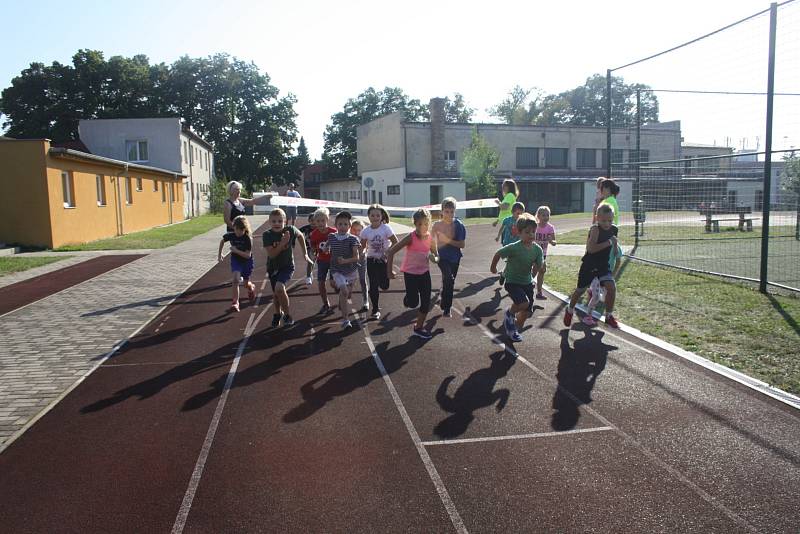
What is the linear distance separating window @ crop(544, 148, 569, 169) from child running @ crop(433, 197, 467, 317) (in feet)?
145

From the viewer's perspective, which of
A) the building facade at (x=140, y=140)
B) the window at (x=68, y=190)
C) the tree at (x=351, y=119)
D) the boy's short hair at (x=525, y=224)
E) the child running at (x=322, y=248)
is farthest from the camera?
the tree at (x=351, y=119)

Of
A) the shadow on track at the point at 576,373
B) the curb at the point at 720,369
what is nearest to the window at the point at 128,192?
the shadow on track at the point at 576,373

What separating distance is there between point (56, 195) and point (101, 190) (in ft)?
14.8

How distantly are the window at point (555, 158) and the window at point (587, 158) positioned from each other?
132 centimetres

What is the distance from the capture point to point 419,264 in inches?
323

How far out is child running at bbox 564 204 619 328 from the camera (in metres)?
8.29

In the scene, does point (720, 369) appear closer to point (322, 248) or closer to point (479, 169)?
point (322, 248)

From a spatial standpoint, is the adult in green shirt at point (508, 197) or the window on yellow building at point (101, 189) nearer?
the adult in green shirt at point (508, 197)

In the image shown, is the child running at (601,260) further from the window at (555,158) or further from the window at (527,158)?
the window at (555,158)

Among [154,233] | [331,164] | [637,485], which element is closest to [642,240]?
[637,485]

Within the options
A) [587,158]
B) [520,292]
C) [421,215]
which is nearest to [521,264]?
[520,292]

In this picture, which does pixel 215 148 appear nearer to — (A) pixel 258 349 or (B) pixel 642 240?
(B) pixel 642 240

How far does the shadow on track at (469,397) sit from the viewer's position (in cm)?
515

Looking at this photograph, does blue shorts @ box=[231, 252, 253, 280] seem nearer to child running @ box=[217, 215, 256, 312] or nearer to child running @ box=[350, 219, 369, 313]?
child running @ box=[217, 215, 256, 312]
